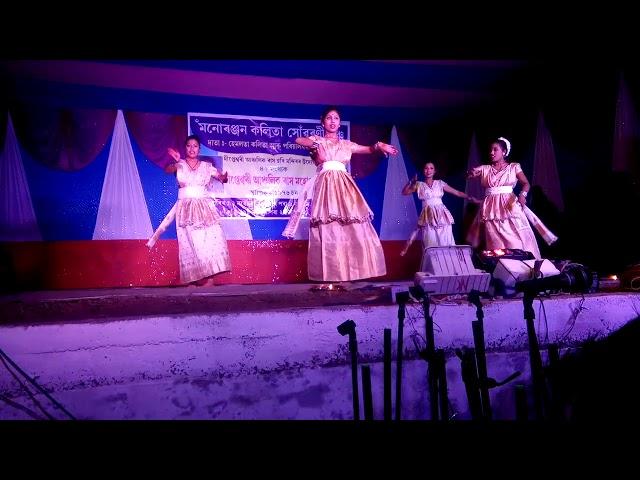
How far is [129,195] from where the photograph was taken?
6941 mm

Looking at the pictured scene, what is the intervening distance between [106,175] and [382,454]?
6479mm

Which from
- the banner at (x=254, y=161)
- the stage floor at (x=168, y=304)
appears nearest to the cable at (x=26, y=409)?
the stage floor at (x=168, y=304)

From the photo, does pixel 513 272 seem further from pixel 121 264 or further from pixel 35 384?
pixel 121 264

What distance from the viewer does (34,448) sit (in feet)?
Result: 6.43

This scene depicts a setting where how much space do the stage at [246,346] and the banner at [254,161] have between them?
4.06 m

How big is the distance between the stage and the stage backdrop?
12.5 feet

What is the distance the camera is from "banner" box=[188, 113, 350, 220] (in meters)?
7.27

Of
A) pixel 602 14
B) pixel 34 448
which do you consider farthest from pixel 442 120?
pixel 34 448

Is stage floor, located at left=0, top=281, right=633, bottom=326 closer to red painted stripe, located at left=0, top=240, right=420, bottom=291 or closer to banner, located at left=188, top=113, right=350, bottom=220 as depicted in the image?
red painted stripe, located at left=0, top=240, right=420, bottom=291

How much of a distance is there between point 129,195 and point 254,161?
203 centimetres

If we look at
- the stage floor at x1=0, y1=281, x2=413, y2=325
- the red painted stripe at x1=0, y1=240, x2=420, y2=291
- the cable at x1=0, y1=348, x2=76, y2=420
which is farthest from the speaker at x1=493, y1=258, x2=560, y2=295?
the red painted stripe at x1=0, y1=240, x2=420, y2=291

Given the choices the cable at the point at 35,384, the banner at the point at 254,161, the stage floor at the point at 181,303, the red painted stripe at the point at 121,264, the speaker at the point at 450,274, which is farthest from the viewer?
the banner at the point at 254,161

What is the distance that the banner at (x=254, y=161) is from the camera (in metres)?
7.27

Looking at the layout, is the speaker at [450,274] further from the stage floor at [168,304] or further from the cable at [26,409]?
the cable at [26,409]
